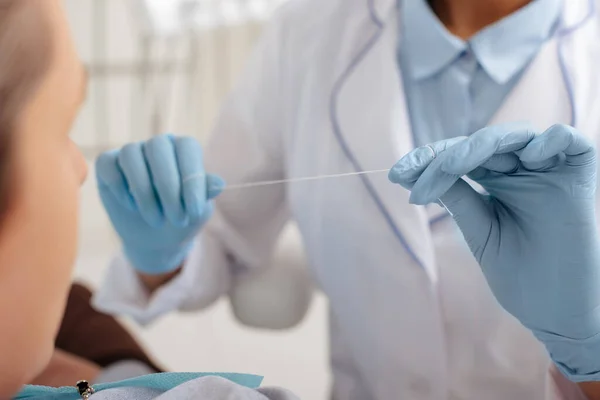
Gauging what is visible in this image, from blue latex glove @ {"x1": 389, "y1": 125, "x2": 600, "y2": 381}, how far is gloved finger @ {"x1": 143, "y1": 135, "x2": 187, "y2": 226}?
31 cm

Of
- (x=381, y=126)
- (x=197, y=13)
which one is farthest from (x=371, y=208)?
(x=197, y=13)

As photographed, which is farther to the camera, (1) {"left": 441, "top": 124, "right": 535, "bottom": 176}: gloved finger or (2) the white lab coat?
(2) the white lab coat

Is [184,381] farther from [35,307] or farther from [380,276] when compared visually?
[380,276]

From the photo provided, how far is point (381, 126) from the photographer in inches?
33.5

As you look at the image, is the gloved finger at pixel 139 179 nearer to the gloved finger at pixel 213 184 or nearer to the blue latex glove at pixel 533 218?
the gloved finger at pixel 213 184

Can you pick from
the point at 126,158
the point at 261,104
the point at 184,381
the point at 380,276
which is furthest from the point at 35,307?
the point at 261,104

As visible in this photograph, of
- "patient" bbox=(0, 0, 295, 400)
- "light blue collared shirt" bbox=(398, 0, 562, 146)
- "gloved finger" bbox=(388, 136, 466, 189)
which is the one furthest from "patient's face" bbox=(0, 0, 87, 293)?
"light blue collared shirt" bbox=(398, 0, 562, 146)

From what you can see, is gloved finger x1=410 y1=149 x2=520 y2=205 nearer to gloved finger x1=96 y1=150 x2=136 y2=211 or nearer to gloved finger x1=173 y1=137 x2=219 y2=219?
gloved finger x1=173 y1=137 x2=219 y2=219

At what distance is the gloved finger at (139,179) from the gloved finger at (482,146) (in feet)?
1.27

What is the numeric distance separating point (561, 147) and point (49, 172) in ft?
1.36

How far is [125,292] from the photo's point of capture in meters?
1.04

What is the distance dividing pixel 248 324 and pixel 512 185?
63cm

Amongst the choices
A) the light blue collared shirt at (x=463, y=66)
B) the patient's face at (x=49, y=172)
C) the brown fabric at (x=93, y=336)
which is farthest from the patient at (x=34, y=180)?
the brown fabric at (x=93, y=336)

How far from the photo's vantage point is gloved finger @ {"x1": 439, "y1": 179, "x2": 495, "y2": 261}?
0.65 metres
